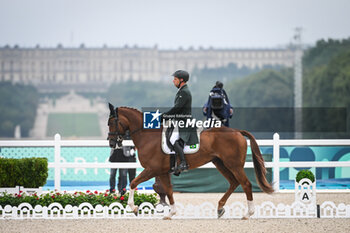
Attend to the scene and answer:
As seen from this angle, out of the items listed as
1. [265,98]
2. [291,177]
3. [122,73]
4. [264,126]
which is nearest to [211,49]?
[122,73]

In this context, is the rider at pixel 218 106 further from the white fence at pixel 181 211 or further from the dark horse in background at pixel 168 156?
the white fence at pixel 181 211

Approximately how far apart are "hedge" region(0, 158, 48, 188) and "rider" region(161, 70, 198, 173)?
3235 millimetres

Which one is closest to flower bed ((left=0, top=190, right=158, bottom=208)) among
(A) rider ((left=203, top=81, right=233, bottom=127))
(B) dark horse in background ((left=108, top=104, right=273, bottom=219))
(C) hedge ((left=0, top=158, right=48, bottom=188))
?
(C) hedge ((left=0, top=158, right=48, bottom=188))

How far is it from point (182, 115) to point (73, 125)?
287 feet

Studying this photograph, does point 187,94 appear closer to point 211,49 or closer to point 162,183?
point 162,183

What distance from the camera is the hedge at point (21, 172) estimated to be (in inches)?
407

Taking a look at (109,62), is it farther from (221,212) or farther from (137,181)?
(137,181)

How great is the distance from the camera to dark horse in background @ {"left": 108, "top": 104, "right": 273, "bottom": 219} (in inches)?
332

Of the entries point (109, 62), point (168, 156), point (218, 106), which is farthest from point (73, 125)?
point (168, 156)

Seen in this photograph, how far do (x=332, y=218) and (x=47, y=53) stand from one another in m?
103

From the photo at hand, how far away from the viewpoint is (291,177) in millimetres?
15938

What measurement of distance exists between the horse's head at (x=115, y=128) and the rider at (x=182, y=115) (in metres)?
0.63

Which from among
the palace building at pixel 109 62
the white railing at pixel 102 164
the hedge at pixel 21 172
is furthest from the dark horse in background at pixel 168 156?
the palace building at pixel 109 62

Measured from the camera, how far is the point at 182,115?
8.40 metres
